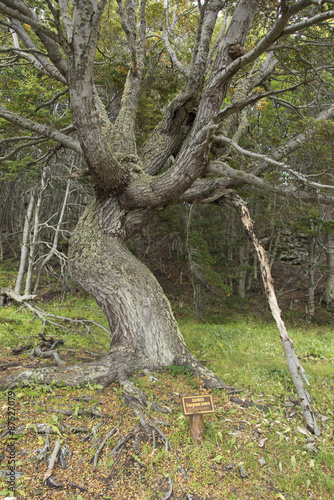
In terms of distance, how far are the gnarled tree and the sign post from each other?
36.6 inches

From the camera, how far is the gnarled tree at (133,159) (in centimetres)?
364

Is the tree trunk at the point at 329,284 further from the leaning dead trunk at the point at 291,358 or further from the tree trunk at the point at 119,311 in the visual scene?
the tree trunk at the point at 119,311

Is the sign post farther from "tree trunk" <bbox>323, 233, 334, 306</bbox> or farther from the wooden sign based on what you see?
"tree trunk" <bbox>323, 233, 334, 306</bbox>

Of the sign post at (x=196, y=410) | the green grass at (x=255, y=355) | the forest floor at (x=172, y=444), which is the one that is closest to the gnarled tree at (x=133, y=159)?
the forest floor at (x=172, y=444)

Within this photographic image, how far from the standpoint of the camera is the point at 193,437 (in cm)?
293

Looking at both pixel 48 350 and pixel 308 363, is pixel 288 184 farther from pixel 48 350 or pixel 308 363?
pixel 48 350

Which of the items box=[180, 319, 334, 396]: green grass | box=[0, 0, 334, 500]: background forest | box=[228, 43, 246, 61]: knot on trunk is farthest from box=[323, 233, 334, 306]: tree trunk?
box=[228, 43, 246, 61]: knot on trunk

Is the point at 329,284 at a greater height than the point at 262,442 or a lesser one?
greater

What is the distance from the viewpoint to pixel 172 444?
2869 mm

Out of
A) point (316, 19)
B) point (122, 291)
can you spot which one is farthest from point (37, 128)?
point (316, 19)

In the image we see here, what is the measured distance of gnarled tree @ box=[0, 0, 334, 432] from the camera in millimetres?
3637

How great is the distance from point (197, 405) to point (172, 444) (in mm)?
452

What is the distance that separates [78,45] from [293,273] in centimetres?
1438

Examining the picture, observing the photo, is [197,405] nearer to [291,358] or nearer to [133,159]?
[291,358]
